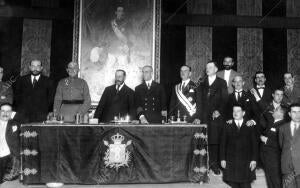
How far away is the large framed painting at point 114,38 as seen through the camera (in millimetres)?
7793

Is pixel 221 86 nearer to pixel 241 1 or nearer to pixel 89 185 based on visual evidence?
pixel 89 185

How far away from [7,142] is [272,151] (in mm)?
3812

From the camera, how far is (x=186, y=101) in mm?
6070

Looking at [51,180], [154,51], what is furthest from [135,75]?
[51,180]

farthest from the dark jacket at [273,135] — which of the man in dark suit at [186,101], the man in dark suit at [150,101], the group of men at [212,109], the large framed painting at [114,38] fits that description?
the large framed painting at [114,38]

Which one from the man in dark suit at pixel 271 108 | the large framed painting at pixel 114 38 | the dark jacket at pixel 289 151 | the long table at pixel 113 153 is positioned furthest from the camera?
the large framed painting at pixel 114 38

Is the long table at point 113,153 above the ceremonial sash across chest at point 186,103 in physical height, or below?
below

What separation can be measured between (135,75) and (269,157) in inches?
140

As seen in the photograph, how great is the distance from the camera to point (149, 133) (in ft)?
16.8

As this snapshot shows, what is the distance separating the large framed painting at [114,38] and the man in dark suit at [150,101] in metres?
1.65

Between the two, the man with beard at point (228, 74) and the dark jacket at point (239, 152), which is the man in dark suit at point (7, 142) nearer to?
the dark jacket at point (239, 152)

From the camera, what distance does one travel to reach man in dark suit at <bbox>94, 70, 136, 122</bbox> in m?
6.16

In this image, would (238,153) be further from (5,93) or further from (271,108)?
(5,93)

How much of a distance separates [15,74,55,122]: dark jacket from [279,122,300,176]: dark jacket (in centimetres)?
380
